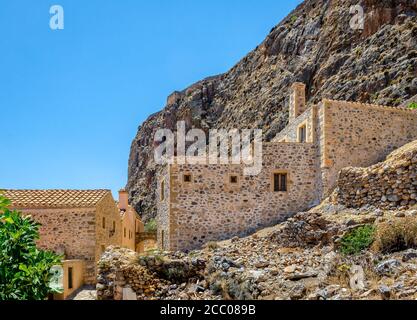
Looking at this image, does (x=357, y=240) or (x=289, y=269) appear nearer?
(x=289, y=269)

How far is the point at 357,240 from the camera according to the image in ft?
47.0

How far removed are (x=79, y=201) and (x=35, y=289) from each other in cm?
1385

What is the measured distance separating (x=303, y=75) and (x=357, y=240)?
3875 cm

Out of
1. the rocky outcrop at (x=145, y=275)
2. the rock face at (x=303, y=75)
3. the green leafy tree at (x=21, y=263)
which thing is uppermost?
the rock face at (x=303, y=75)

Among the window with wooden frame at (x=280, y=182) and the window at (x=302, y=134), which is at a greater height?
the window at (x=302, y=134)

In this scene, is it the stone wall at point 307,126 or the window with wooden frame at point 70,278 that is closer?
the window with wooden frame at point 70,278

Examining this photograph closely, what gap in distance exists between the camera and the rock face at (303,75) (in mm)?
39312

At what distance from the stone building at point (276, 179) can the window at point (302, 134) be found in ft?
4.21

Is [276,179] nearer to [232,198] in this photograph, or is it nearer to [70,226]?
[232,198]

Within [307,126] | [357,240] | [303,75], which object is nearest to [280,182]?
[307,126]

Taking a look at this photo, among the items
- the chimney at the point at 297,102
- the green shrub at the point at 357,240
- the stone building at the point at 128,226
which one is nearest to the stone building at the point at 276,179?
the chimney at the point at 297,102

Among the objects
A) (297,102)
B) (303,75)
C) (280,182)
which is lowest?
(280,182)

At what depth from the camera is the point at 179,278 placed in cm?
1494

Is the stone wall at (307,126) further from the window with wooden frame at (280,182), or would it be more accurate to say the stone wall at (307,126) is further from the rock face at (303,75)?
the rock face at (303,75)
